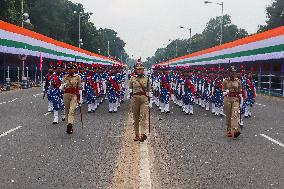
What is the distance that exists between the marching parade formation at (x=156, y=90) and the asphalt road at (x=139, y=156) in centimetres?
65

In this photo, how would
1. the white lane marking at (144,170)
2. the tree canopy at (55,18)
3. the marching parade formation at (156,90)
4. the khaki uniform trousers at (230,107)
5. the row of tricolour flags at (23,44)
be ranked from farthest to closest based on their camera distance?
→ 1. the tree canopy at (55,18)
2. the row of tricolour flags at (23,44)
3. the khaki uniform trousers at (230,107)
4. the marching parade formation at (156,90)
5. the white lane marking at (144,170)

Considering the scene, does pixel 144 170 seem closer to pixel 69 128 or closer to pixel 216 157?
pixel 216 157

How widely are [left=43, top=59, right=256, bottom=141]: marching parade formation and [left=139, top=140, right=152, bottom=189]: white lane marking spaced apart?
4.50 ft

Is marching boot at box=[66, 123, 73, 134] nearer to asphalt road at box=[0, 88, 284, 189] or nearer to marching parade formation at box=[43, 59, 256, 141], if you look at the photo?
marching parade formation at box=[43, 59, 256, 141]

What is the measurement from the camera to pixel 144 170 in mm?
7090

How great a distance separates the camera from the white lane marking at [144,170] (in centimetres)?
621

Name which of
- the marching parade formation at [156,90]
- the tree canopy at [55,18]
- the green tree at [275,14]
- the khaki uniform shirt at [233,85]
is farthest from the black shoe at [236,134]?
the green tree at [275,14]

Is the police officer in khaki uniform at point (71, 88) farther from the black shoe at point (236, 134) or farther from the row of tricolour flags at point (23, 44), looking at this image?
the row of tricolour flags at point (23, 44)

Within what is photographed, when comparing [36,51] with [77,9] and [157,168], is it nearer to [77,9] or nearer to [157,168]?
[157,168]

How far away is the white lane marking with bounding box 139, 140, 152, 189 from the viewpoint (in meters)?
6.21

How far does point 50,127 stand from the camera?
41.9ft

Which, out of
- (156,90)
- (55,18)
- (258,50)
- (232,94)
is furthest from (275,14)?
(232,94)

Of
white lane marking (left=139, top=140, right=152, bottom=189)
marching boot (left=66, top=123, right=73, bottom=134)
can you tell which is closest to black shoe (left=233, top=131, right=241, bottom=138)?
white lane marking (left=139, top=140, right=152, bottom=189)

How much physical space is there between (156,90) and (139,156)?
462 inches
